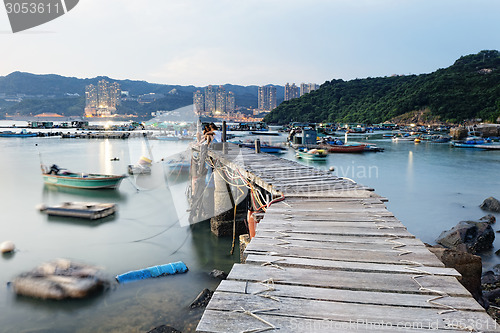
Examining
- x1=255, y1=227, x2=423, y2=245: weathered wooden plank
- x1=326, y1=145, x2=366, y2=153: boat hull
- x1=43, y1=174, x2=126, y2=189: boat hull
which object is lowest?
x1=43, y1=174, x2=126, y2=189: boat hull

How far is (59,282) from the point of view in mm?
9773

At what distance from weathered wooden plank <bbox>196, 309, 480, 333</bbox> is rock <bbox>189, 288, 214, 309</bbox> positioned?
673 cm

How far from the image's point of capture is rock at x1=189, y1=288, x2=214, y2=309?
8.81 metres

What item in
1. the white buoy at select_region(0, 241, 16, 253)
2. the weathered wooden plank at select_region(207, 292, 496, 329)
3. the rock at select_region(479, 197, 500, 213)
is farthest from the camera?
the rock at select_region(479, 197, 500, 213)

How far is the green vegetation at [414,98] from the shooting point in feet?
317

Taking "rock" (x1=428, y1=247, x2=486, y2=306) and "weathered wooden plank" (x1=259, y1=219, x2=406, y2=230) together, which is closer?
"weathered wooden plank" (x1=259, y1=219, x2=406, y2=230)

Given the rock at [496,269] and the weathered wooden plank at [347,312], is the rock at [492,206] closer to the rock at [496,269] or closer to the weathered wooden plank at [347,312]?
the rock at [496,269]

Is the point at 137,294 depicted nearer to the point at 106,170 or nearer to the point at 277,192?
the point at 277,192

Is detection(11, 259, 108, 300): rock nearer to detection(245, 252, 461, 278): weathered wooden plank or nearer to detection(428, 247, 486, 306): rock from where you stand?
detection(245, 252, 461, 278): weathered wooden plank

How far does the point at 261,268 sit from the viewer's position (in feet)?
11.8

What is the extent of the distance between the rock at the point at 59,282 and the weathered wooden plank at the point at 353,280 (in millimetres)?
8354

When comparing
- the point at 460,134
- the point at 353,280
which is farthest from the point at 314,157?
the point at 460,134

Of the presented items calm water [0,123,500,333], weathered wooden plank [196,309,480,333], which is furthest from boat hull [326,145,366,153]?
weathered wooden plank [196,309,480,333]

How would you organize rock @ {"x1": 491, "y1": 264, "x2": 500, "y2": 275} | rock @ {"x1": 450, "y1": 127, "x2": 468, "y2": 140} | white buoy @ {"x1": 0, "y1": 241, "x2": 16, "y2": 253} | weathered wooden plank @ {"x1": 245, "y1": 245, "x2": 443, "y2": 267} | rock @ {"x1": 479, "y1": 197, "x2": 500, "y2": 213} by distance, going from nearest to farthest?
weathered wooden plank @ {"x1": 245, "y1": 245, "x2": 443, "y2": 267} → rock @ {"x1": 491, "y1": 264, "x2": 500, "y2": 275} → white buoy @ {"x1": 0, "y1": 241, "x2": 16, "y2": 253} → rock @ {"x1": 479, "y1": 197, "x2": 500, "y2": 213} → rock @ {"x1": 450, "y1": 127, "x2": 468, "y2": 140}
